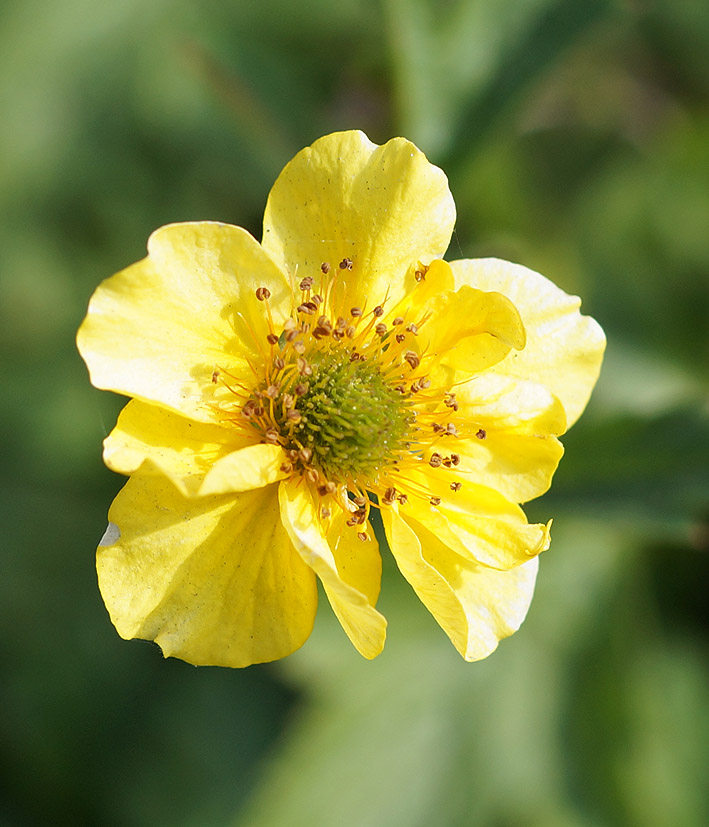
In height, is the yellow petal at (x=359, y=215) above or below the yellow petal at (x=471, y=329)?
above

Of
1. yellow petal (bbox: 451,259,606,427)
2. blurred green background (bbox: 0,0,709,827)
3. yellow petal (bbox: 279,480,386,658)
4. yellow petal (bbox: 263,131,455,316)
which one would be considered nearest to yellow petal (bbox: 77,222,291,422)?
yellow petal (bbox: 263,131,455,316)

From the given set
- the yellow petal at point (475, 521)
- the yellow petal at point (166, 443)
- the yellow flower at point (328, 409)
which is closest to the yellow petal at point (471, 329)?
the yellow flower at point (328, 409)

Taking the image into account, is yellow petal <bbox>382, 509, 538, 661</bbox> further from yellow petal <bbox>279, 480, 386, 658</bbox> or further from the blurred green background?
the blurred green background

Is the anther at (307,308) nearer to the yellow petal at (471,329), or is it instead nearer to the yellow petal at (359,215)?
the yellow petal at (359,215)

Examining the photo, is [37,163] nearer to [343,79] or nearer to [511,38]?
[343,79]

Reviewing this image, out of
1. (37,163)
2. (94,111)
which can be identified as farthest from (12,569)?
(94,111)

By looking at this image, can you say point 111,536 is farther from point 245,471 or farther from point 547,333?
point 547,333
